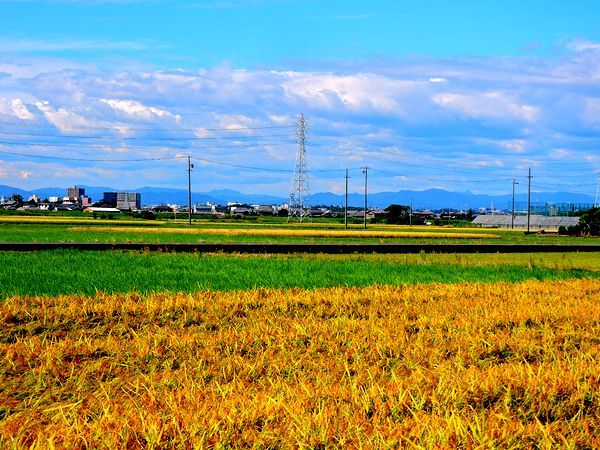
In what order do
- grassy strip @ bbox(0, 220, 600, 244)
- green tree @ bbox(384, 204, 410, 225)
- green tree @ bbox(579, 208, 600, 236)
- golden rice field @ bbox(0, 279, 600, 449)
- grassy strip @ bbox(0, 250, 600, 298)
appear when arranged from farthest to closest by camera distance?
green tree @ bbox(384, 204, 410, 225)
green tree @ bbox(579, 208, 600, 236)
grassy strip @ bbox(0, 220, 600, 244)
grassy strip @ bbox(0, 250, 600, 298)
golden rice field @ bbox(0, 279, 600, 449)

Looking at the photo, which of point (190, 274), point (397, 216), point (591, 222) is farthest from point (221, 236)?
point (397, 216)

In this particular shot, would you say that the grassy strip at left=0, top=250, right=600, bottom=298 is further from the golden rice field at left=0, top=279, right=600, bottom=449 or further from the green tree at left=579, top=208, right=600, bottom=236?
the green tree at left=579, top=208, right=600, bottom=236

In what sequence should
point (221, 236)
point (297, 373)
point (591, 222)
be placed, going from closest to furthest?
point (297, 373) → point (221, 236) → point (591, 222)

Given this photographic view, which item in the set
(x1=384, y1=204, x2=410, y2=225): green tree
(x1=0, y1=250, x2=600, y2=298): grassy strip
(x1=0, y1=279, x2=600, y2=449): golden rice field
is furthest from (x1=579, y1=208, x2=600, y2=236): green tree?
(x1=0, y1=279, x2=600, y2=449): golden rice field

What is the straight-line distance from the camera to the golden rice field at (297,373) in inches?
182

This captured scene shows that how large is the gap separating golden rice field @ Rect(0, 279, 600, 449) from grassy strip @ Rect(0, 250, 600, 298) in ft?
15.0

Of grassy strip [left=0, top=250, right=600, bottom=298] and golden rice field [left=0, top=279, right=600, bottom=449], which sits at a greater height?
golden rice field [left=0, top=279, right=600, bottom=449]

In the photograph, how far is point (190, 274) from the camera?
808 inches

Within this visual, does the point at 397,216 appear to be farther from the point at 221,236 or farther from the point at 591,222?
the point at 221,236

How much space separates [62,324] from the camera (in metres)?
10.0

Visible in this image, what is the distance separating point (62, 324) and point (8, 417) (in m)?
4.67

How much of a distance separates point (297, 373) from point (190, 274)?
14132mm

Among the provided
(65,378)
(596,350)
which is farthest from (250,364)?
(596,350)

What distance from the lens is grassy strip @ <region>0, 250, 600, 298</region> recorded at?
16.8 m
